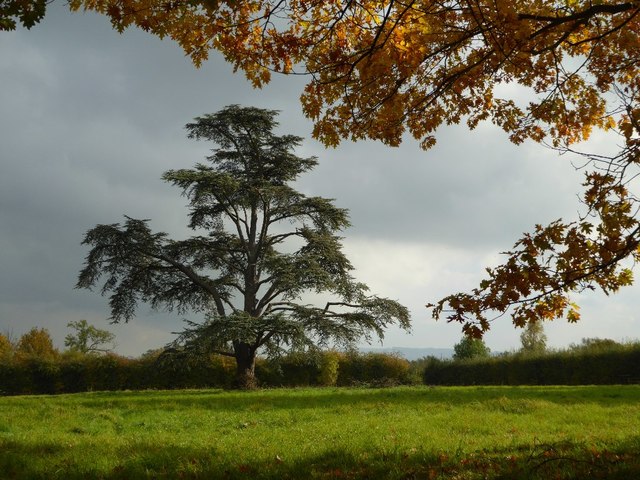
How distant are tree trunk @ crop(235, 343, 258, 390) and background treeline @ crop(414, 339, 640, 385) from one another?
13207 millimetres

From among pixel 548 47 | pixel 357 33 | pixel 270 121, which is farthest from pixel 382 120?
pixel 270 121

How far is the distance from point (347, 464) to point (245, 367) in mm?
18442

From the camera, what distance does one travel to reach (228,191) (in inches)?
891

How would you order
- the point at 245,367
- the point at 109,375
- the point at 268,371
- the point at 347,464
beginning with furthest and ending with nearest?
the point at 268,371
the point at 109,375
the point at 245,367
the point at 347,464

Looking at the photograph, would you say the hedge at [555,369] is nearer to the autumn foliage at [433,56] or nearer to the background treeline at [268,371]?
the background treeline at [268,371]

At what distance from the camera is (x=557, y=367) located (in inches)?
1077

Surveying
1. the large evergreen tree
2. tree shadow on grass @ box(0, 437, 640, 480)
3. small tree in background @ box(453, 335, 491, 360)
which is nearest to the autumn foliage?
tree shadow on grass @ box(0, 437, 640, 480)

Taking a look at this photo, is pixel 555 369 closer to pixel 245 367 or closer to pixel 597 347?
pixel 597 347

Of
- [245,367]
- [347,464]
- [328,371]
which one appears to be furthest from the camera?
[328,371]

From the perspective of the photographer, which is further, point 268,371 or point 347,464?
point 268,371

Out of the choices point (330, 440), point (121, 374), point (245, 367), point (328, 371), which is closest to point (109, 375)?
point (121, 374)

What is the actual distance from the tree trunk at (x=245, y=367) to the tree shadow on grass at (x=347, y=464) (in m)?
16.8

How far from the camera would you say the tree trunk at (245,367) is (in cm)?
2378

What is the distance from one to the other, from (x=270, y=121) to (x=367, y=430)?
59.3 feet
